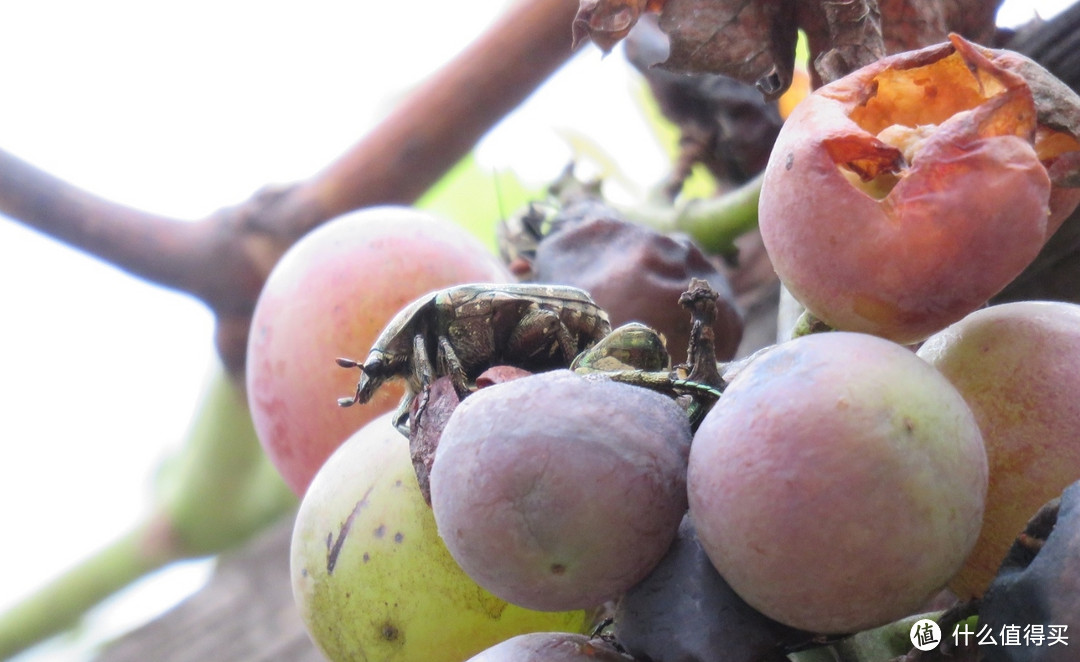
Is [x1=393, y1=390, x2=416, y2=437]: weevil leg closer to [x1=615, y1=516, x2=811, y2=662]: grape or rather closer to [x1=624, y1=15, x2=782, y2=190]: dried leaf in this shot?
[x1=615, y1=516, x2=811, y2=662]: grape

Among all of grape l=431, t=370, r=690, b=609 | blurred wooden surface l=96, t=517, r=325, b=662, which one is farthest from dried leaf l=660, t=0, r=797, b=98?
blurred wooden surface l=96, t=517, r=325, b=662

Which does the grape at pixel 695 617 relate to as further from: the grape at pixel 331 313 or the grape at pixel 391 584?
the grape at pixel 331 313

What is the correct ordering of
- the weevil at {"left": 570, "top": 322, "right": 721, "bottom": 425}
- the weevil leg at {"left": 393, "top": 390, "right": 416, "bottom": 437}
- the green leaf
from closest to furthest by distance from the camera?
the weevil at {"left": 570, "top": 322, "right": 721, "bottom": 425}
the weevil leg at {"left": 393, "top": 390, "right": 416, "bottom": 437}
the green leaf

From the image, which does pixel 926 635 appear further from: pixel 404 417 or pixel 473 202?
pixel 473 202

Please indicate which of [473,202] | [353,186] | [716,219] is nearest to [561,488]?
[716,219]

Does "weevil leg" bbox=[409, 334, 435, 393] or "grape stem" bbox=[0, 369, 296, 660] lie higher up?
"weevil leg" bbox=[409, 334, 435, 393]

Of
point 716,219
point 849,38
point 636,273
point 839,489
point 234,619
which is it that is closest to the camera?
point 839,489
